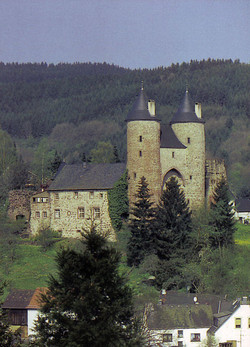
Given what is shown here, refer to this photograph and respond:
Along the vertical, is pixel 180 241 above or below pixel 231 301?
above

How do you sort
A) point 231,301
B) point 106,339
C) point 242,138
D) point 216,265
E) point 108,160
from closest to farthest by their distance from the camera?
point 106,339 → point 231,301 → point 216,265 → point 108,160 → point 242,138

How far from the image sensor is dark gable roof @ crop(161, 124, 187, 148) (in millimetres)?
71838

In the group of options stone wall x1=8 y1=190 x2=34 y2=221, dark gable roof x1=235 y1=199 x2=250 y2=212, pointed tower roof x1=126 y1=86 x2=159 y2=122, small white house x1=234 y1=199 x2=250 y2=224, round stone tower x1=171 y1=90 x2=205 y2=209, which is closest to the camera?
pointed tower roof x1=126 y1=86 x2=159 y2=122

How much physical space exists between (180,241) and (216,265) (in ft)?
12.2

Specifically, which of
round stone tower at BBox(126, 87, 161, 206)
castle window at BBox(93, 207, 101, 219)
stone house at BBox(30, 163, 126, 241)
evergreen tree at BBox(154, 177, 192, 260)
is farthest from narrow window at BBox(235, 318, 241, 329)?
castle window at BBox(93, 207, 101, 219)

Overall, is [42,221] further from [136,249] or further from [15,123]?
[15,123]

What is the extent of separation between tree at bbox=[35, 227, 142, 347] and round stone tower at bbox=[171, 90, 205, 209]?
4415cm

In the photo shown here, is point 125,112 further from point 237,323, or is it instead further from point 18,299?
point 237,323

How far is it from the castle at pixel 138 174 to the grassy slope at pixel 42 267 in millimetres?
3326

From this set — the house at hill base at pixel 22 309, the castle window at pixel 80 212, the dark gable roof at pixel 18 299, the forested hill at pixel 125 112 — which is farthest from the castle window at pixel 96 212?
the forested hill at pixel 125 112

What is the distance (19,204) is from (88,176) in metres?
8.48

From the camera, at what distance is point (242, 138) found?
17262 cm

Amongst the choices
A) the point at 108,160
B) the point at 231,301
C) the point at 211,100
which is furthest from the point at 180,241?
the point at 211,100

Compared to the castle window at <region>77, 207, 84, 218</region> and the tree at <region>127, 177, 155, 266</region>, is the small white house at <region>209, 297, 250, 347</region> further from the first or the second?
the castle window at <region>77, 207, 84, 218</region>
